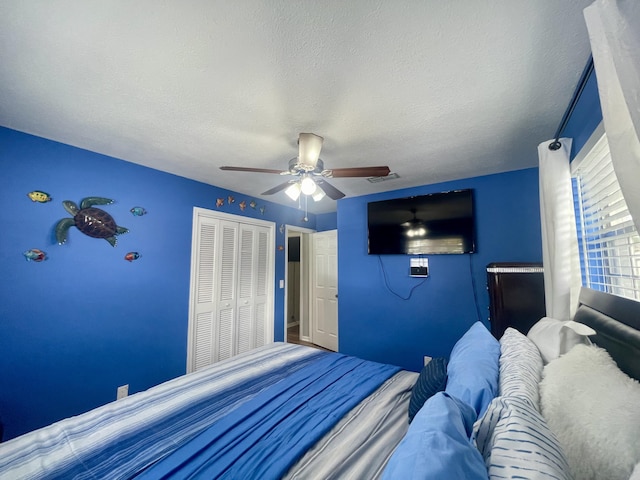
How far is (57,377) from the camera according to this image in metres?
1.91

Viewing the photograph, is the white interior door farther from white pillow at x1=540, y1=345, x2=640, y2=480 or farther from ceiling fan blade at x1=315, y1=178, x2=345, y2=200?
white pillow at x1=540, y1=345, x2=640, y2=480

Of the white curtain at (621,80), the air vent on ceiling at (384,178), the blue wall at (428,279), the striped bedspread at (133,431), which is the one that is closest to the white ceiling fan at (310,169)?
the air vent on ceiling at (384,178)

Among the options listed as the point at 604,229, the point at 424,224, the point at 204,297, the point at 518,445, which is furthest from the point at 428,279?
the point at 204,297

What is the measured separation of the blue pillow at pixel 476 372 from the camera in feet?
3.01

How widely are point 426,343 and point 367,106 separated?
2.63 meters

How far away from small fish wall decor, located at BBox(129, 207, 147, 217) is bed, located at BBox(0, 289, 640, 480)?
169 cm

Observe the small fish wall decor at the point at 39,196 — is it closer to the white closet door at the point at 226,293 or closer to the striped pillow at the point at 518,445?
the white closet door at the point at 226,293

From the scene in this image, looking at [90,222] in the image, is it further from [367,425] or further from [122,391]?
[367,425]

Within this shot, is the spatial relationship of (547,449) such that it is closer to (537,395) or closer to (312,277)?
(537,395)

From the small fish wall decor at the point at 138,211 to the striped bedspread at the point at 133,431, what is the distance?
1.69 m

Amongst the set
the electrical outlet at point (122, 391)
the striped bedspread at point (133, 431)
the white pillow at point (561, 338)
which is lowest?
the electrical outlet at point (122, 391)

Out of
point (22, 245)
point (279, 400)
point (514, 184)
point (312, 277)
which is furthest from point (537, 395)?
point (312, 277)

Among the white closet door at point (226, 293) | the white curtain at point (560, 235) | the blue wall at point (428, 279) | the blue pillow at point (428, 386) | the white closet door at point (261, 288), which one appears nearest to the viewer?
the blue pillow at point (428, 386)

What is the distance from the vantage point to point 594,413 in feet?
2.10
